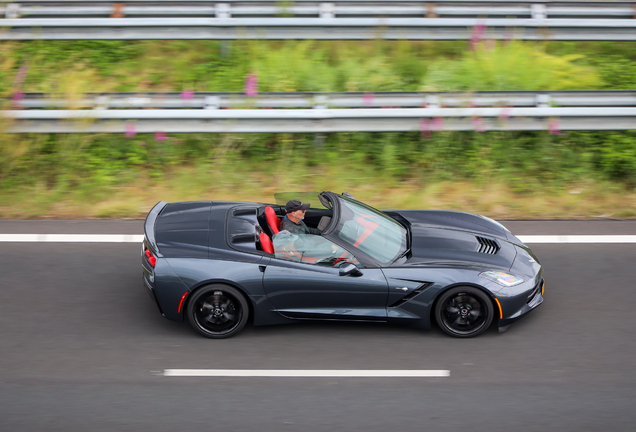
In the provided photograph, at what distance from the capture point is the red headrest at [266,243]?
5.69 meters

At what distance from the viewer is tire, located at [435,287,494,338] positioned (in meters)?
5.55

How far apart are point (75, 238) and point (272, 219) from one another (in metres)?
2.96

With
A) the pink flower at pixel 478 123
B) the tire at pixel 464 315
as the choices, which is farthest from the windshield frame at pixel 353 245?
the pink flower at pixel 478 123

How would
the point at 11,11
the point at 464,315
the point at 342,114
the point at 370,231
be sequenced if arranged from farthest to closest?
the point at 11,11 → the point at 342,114 → the point at 370,231 → the point at 464,315

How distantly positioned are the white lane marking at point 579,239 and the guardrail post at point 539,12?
4.20 meters

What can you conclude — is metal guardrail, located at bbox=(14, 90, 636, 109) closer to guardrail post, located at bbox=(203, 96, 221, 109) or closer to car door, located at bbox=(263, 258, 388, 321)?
guardrail post, located at bbox=(203, 96, 221, 109)

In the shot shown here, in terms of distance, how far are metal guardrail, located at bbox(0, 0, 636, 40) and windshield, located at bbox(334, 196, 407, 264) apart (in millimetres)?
4612

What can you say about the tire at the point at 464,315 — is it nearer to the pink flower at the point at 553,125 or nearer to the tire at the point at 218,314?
the tire at the point at 218,314

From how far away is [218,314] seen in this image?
220 inches

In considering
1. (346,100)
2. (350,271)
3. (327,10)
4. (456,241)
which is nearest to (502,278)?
(456,241)

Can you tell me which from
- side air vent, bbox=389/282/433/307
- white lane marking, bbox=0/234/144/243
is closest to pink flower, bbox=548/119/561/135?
side air vent, bbox=389/282/433/307

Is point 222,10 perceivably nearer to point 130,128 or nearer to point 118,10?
point 118,10

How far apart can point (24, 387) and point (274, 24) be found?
6809 mm

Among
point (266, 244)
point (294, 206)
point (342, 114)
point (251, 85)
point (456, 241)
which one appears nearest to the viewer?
point (266, 244)
